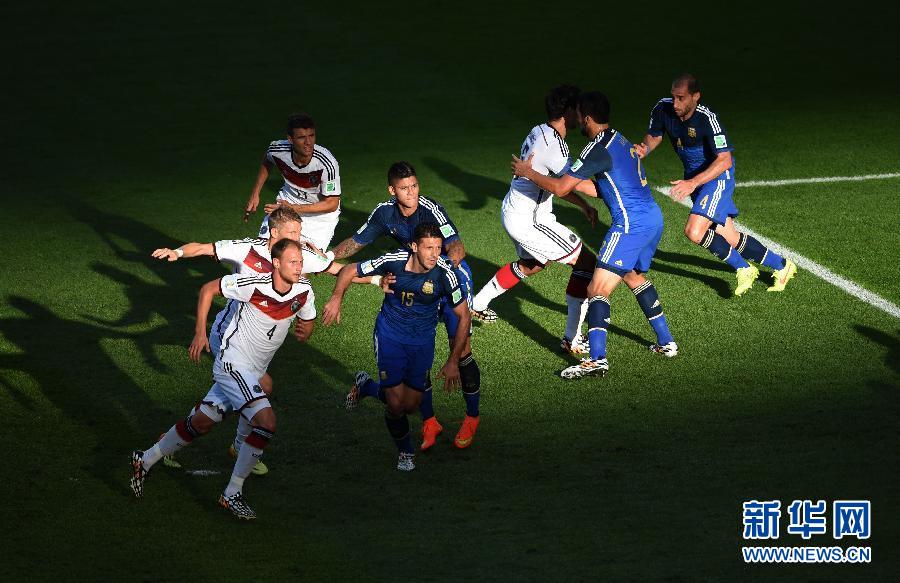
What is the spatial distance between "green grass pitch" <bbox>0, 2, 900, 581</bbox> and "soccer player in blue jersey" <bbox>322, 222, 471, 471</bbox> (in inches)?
18.3

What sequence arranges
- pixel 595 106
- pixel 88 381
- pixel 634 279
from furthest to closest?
pixel 634 279, pixel 88 381, pixel 595 106

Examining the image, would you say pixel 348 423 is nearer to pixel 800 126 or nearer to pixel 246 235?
pixel 246 235

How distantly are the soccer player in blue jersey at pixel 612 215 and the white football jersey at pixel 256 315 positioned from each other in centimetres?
289

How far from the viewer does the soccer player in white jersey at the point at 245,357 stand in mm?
8891

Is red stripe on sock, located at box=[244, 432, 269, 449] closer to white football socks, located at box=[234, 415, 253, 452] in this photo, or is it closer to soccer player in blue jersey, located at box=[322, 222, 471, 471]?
white football socks, located at box=[234, 415, 253, 452]

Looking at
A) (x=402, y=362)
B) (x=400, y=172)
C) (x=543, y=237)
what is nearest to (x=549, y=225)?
(x=543, y=237)

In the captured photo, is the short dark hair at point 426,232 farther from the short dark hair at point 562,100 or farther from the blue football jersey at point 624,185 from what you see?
the short dark hair at point 562,100

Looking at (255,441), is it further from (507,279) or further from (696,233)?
(696,233)

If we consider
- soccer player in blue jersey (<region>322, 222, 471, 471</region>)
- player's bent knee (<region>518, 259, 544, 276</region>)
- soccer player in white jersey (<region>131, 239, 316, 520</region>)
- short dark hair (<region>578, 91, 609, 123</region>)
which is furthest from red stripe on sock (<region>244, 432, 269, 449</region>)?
player's bent knee (<region>518, 259, 544, 276</region>)

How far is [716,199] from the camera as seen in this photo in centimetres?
1300

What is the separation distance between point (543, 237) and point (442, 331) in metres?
1.38

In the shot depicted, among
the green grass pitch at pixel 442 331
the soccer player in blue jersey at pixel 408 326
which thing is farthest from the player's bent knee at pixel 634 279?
the soccer player in blue jersey at pixel 408 326

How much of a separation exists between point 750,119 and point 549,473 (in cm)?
1094

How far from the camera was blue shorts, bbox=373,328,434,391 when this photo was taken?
31.4ft
